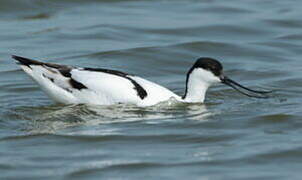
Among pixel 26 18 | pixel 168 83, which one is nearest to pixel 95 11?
pixel 26 18

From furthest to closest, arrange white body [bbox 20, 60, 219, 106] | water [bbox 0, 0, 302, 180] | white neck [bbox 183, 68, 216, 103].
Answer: white neck [bbox 183, 68, 216, 103] < white body [bbox 20, 60, 219, 106] < water [bbox 0, 0, 302, 180]

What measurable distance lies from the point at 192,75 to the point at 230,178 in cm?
343

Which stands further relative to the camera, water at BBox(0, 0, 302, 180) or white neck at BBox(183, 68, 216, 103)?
white neck at BBox(183, 68, 216, 103)

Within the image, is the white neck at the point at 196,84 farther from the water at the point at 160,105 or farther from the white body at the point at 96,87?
the water at the point at 160,105

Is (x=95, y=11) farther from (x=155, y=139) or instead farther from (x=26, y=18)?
(x=155, y=139)

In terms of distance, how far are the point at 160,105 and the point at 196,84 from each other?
2.07 feet

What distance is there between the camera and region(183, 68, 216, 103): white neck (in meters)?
11.9

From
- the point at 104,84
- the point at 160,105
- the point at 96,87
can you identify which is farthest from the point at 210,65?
the point at 96,87

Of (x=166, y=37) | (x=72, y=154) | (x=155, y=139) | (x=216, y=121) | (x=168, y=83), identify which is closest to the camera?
(x=72, y=154)

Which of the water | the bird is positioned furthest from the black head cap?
the water

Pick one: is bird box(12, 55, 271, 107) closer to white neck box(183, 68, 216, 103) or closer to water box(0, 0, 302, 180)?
white neck box(183, 68, 216, 103)

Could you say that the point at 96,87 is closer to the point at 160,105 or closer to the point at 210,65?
the point at 160,105

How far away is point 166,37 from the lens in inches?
662

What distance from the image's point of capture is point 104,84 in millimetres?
11492
